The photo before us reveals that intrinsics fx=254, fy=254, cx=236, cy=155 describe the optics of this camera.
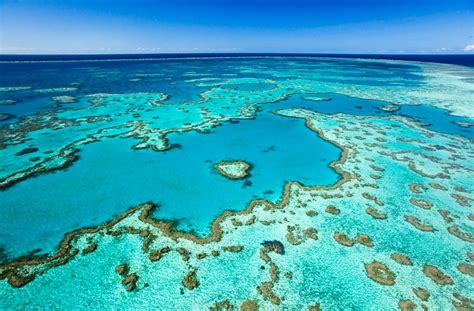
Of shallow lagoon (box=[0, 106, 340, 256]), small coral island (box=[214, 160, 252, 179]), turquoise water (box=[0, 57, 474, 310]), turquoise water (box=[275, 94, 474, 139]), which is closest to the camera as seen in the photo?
turquoise water (box=[0, 57, 474, 310])

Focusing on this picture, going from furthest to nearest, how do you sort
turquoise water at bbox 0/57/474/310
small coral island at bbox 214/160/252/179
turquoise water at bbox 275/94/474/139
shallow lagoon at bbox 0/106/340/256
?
turquoise water at bbox 275/94/474/139, small coral island at bbox 214/160/252/179, shallow lagoon at bbox 0/106/340/256, turquoise water at bbox 0/57/474/310

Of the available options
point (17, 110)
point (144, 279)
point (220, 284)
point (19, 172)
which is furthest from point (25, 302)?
point (17, 110)

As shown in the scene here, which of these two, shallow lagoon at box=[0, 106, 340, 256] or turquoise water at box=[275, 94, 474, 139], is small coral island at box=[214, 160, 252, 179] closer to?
shallow lagoon at box=[0, 106, 340, 256]

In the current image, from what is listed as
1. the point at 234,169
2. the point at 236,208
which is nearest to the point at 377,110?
the point at 234,169

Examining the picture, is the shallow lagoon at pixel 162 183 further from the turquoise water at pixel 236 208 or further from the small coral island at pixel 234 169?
the small coral island at pixel 234 169

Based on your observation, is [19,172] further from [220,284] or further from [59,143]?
[220,284]

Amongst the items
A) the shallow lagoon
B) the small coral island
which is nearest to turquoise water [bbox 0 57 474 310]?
the shallow lagoon

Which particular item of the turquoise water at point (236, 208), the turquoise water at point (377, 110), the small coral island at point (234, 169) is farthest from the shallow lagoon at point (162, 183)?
the turquoise water at point (377, 110)
